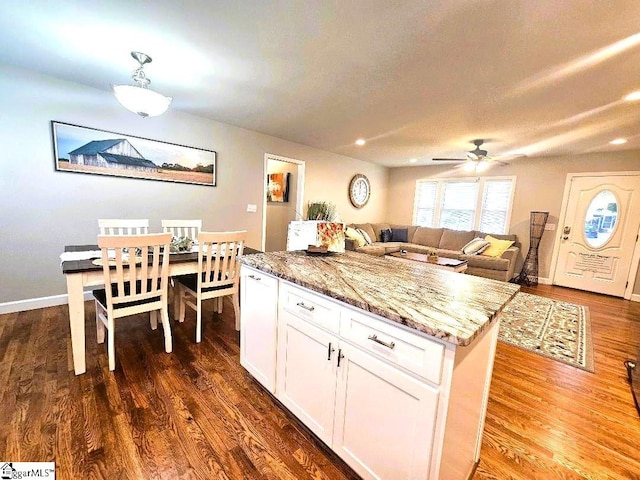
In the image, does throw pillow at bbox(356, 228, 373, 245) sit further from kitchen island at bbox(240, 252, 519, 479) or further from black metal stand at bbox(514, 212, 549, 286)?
kitchen island at bbox(240, 252, 519, 479)

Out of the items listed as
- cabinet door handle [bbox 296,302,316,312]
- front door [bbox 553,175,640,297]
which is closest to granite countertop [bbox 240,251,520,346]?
cabinet door handle [bbox 296,302,316,312]

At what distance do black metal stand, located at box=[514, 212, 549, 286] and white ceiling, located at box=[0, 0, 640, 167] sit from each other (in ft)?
5.81

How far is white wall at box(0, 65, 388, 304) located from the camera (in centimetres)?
265

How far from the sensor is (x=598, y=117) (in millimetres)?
2953

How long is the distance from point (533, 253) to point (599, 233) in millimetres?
956

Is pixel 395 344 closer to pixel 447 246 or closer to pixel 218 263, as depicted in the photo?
pixel 218 263

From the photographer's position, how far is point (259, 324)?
1753mm

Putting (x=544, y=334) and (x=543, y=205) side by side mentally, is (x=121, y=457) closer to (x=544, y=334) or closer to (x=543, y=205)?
(x=544, y=334)

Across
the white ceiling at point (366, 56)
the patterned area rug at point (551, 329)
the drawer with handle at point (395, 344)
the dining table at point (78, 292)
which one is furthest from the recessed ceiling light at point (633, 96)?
the dining table at point (78, 292)

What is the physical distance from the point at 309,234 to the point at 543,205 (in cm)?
526

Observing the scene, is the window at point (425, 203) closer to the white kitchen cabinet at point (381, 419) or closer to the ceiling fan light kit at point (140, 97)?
the ceiling fan light kit at point (140, 97)

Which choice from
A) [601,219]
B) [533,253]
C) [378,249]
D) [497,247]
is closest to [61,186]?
[378,249]

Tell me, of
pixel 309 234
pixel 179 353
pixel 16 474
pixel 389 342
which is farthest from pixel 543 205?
pixel 16 474

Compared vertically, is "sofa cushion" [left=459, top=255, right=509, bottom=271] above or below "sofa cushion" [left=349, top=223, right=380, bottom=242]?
below
